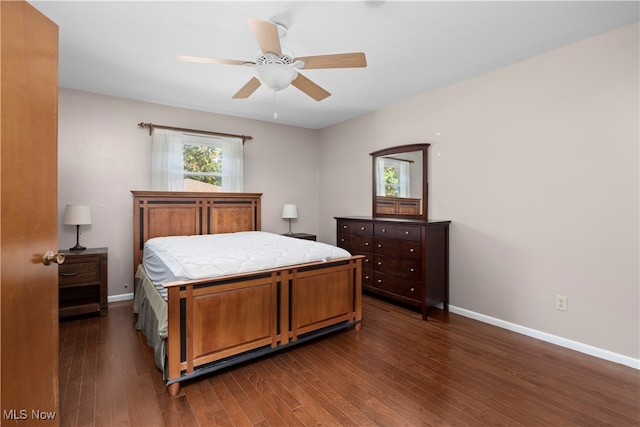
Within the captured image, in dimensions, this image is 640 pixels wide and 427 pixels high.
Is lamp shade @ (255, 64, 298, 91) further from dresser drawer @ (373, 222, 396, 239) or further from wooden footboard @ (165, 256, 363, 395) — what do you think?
dresser drawer @ (373, 222, 396, 239)

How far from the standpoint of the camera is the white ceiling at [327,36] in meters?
2.12

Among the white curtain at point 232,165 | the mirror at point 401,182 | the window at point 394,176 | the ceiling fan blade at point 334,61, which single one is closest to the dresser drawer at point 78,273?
the white curtain at point 232,165

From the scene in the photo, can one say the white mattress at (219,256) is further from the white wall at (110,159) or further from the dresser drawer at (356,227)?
the dresser drawer at (356,227)

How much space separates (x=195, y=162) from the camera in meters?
4.41

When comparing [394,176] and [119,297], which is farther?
[394,176]

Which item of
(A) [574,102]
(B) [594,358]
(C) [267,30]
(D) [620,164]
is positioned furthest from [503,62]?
(B) [594,358]

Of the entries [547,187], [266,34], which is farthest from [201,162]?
[547,187]

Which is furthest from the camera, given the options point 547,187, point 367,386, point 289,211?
point 289,211

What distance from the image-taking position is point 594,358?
246 centimetres

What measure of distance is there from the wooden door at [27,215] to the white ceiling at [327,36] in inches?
41.7

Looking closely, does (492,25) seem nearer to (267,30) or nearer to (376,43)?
(376,43)

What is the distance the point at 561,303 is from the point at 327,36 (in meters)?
3.10

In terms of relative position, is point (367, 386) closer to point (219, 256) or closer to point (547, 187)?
point (219, 256)

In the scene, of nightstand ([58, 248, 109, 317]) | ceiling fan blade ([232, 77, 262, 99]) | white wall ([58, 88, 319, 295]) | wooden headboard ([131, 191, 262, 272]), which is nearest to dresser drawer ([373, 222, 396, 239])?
wooden headboard ([131, 191, 262, 272])
